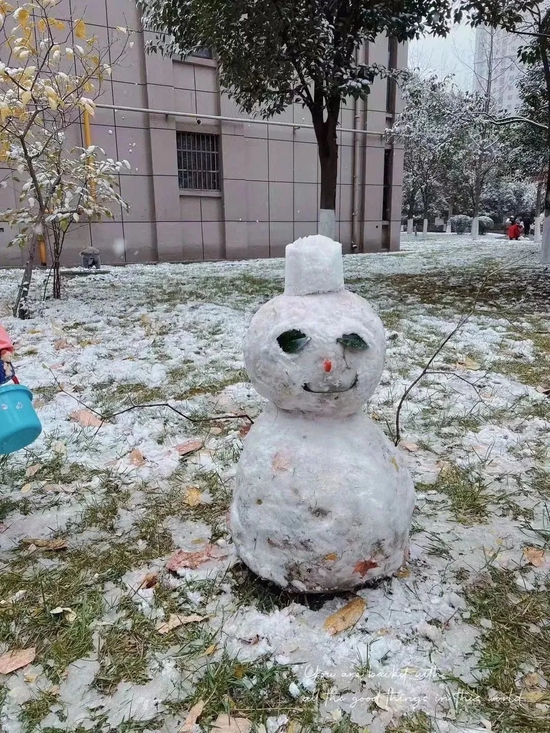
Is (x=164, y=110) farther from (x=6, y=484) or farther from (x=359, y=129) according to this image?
(x=6, y=484)

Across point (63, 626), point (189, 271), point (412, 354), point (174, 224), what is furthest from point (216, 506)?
point (174, 224)

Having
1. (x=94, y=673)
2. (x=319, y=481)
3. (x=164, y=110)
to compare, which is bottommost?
(x=94, y=673)

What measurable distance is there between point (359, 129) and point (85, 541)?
1606 cm

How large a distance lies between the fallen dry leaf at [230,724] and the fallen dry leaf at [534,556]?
1340 mm

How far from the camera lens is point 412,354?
4.93m

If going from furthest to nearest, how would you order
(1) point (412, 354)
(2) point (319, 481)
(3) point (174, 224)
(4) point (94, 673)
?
(3) point (174, 224) → (1) point (412, 354) → (2) point (319, 481) → (4) point (94, 673)

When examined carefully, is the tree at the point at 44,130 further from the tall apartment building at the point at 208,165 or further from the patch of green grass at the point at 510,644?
the tall apartment building at the point at 208,165

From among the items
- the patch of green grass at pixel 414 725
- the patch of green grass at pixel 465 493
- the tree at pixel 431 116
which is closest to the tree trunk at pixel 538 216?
the tree at pixel 431 116

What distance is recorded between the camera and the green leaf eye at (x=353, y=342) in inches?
68.2

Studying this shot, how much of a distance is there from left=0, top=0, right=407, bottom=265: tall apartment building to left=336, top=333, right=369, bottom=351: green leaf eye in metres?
12.4

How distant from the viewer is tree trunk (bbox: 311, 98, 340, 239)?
872 cm

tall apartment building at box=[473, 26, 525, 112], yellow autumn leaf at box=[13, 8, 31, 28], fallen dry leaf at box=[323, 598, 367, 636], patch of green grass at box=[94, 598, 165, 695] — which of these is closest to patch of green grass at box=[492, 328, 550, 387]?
fallen dry leaf at box=[323, 598, 367, 636]

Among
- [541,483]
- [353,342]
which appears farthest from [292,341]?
[541,483]

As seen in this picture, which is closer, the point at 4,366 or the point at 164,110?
the point at 4,366
